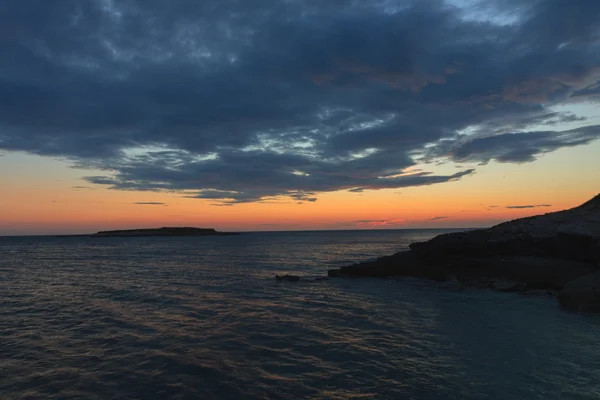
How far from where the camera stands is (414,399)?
10.4 metres

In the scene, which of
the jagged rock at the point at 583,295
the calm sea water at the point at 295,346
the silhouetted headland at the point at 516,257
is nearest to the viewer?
the calm sea water at the point at 295,346

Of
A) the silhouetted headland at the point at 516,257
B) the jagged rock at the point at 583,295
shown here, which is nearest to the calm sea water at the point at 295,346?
the jagged rock at the point at 583,295

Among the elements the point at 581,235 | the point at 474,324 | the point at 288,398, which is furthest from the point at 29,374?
the point at 581,235

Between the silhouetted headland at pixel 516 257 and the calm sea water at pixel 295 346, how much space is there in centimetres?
522

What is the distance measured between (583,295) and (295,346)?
20.4 m

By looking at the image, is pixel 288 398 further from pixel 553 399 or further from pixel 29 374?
pixel 29 374

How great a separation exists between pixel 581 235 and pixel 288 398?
3456 cm

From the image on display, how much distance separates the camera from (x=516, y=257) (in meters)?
33.6

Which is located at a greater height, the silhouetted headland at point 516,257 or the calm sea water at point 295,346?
the silhouetted headland at point 516,257

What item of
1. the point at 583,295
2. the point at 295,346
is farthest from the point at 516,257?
the point at 295,346

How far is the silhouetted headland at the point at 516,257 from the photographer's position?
3014 centimetres

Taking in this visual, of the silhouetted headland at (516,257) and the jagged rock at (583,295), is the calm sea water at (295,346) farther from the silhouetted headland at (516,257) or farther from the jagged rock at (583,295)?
the silhouetted headland at (516,257)

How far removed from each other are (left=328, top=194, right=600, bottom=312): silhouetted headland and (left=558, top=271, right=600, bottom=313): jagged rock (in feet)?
0.43

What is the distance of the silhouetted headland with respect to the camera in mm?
30141
